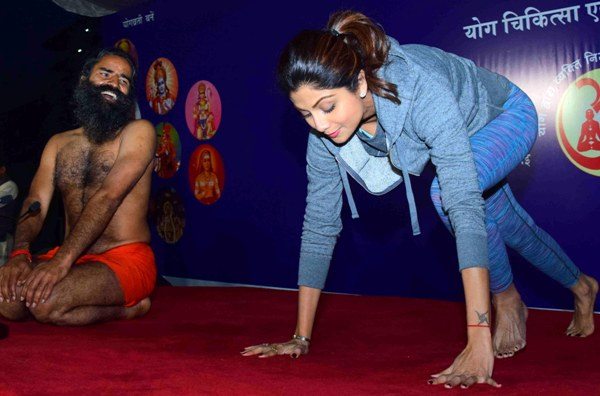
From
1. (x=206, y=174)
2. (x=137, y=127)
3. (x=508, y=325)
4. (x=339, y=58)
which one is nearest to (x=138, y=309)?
(x=137, y=127)

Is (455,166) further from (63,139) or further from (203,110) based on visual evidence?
(203,110)

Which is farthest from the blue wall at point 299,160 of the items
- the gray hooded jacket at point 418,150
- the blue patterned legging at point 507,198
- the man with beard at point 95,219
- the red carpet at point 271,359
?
the man with beard at point 95,219

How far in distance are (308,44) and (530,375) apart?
1039 mm

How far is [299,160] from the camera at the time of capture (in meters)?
4.77

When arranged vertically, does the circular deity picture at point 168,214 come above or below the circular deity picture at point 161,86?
below

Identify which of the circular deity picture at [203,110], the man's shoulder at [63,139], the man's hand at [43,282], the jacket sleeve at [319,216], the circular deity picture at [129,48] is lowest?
the man's hand at [43,282]

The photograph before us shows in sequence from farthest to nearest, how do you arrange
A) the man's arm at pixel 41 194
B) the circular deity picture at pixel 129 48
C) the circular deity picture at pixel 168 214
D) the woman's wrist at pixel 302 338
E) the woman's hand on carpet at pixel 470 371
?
1. the circular deity picture at pixel 129 48
2. the circular deity picture at pixel 168 214
3. the man's arm at pixel 41 194
4. the woman's wrist at pixel 302 338
5. the woman's hand on carpet at pixel 470 371

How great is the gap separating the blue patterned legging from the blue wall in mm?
1321

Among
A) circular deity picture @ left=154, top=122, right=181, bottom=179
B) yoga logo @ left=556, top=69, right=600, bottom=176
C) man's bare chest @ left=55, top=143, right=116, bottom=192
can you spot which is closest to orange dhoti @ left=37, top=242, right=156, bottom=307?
man's bare chest @ left=55, top=143, right=116, bottom=192

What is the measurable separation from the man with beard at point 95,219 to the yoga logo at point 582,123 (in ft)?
6.85

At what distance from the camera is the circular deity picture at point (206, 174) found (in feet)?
17.6

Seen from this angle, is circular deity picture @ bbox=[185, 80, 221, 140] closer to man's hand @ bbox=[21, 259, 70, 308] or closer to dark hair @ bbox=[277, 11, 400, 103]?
man's hand @ bbox=[21, 259, 70, 308]

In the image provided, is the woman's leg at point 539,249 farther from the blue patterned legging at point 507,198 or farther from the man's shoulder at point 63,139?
the man's shoulder at point 63,139

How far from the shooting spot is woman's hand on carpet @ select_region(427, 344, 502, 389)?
5.39 ft
